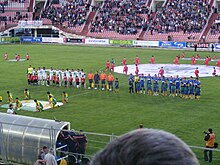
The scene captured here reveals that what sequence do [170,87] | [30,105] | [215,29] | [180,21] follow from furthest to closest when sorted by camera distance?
[180,21] → [215,29] → [170,87] → [30,105]

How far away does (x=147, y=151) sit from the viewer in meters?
1.51

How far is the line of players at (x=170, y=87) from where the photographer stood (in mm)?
26212

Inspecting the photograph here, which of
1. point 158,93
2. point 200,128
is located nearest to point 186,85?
point 158,93

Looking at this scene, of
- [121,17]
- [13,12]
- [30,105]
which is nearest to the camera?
[30,105]

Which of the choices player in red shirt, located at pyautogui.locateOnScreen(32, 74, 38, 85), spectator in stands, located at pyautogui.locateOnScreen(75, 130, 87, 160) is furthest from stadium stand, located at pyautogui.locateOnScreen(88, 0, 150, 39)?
spectator in stands, located at pyautogui.locateOnScreen(75, 130, 87, 160)

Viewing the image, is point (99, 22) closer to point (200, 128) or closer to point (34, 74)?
point (34, 74)

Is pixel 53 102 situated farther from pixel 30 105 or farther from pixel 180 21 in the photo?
pixel 180 21

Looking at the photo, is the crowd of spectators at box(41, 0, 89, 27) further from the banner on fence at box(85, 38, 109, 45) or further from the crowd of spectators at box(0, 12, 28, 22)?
the banner on fence at box(85, 38, 109, 45)

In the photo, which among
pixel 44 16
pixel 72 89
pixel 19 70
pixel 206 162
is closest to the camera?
pixel 206 162

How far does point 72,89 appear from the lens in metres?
30.5

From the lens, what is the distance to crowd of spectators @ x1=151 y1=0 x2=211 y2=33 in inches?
2381

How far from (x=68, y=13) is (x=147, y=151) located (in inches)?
2817

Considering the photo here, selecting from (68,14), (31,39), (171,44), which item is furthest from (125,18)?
(31,39)

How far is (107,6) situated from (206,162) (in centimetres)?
5882
